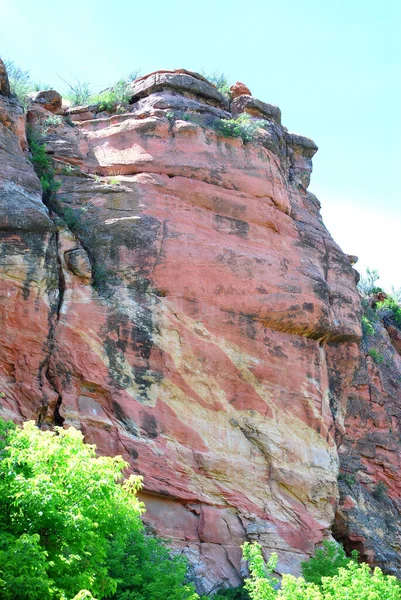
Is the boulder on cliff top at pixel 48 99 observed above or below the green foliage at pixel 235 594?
above

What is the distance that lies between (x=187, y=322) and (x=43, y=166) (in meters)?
6.36

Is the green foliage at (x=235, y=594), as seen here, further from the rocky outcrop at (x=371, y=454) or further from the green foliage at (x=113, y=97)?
the green foliage at (x=113, y=97)

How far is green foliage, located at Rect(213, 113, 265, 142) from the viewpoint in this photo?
2466 centimetres

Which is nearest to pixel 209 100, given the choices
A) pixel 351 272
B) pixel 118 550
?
pixel 351 272

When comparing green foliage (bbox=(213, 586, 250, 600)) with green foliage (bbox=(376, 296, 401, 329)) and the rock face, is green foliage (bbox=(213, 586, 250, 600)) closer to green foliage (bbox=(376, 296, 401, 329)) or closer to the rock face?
the rock face

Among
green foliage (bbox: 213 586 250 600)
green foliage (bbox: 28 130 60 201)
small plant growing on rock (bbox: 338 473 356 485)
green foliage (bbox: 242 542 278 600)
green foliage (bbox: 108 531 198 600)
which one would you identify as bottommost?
green foliage (bbox: 213 586 250 600)

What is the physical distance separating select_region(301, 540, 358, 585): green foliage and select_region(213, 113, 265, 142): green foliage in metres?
12.2

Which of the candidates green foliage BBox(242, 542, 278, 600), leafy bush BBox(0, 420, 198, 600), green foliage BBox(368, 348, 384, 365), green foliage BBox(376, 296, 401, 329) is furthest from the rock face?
green foliage BBox(376, 296, 401, 329)

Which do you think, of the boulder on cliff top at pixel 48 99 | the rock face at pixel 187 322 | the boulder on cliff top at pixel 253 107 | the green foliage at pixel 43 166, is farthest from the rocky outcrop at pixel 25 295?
the boulder on cliff top at pixel 253 107

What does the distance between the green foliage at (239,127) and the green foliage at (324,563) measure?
1219cm

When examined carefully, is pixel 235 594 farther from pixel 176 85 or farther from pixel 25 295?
pixel 176 85

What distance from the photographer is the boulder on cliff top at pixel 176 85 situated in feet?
85.4

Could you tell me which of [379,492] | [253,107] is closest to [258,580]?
[379,492]

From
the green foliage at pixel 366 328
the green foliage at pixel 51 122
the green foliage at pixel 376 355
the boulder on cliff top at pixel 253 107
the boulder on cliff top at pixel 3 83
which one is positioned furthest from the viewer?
the green foliage at pixel 366 328
